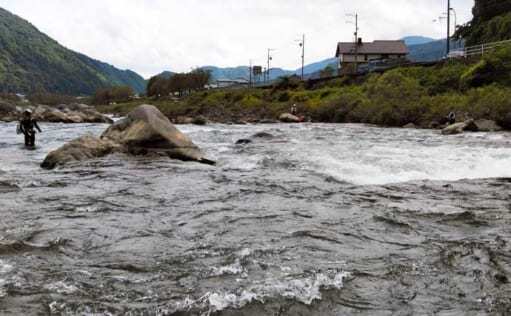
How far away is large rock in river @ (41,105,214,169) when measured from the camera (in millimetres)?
14759

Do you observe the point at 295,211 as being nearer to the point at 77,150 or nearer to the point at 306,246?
the point at 306,246

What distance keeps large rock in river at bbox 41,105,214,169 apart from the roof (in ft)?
291

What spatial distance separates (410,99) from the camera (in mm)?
36750

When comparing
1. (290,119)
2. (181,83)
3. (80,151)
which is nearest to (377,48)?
(181,83)

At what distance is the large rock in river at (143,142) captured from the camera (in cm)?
1476

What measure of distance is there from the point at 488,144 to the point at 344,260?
15.1 m

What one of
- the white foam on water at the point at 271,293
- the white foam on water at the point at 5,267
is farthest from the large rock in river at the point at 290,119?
the white foam on water at the point at 5,267

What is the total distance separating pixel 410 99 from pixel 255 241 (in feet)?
108

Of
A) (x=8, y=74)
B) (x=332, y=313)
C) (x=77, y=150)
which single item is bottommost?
(x=332, y=313)

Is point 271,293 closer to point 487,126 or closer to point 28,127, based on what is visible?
point 28,127

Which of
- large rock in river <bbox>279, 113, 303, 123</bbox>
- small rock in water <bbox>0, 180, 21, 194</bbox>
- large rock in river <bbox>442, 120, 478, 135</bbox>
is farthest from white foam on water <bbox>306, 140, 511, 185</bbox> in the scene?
large rock in river <bbox>279, 113, 303, 123</bbox>

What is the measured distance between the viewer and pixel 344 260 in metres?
5.85

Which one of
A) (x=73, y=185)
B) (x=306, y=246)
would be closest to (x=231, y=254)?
(x=306, y=246)

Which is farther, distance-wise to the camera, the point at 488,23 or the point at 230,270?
the point at 488,23
